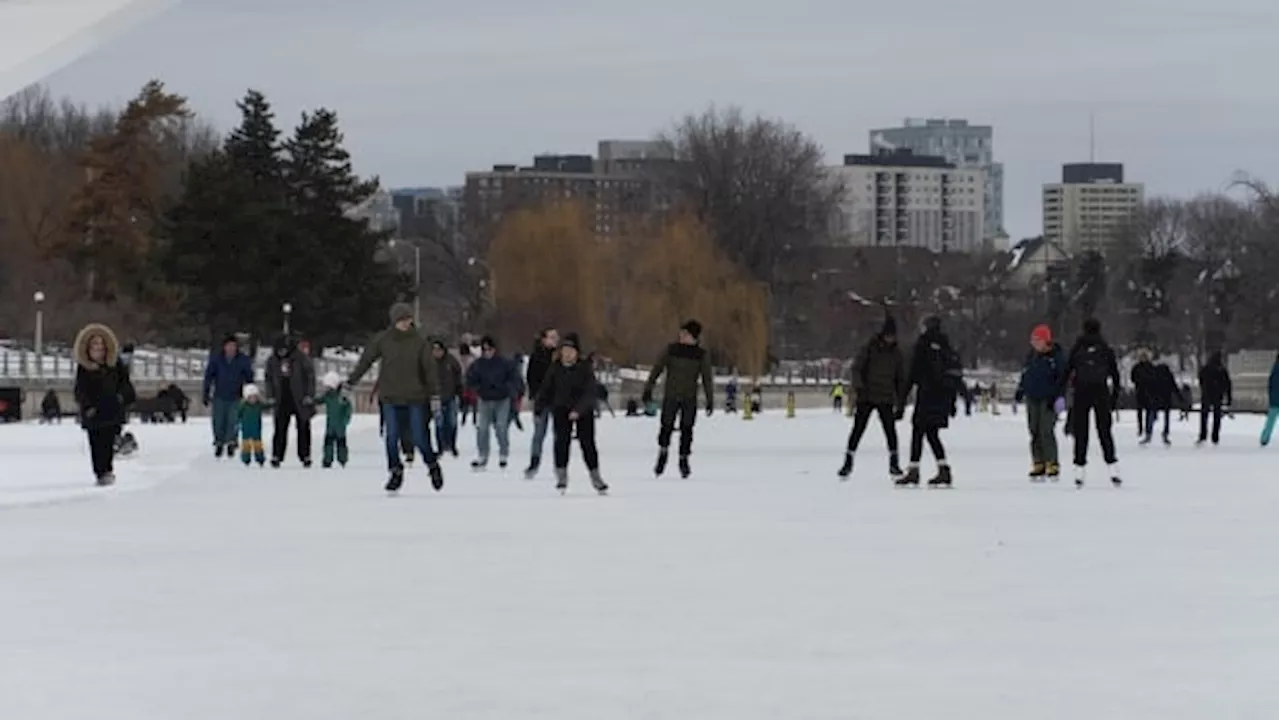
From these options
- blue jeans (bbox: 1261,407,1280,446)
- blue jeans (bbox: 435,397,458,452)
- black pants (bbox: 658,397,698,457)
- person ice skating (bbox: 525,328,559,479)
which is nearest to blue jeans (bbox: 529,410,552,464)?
person ice skating (bbox: 525,328,559,479)

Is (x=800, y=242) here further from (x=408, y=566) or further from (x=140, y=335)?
(x=408, y=566)

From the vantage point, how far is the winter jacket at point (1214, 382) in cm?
2966

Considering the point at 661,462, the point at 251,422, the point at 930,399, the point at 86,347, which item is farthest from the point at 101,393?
the point at 930,399

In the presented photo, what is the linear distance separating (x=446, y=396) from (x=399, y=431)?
6.03 m

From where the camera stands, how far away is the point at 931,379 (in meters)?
19.1

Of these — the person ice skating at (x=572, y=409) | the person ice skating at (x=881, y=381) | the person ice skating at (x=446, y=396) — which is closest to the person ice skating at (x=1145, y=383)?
the person ice skating at (x=446, y=396)

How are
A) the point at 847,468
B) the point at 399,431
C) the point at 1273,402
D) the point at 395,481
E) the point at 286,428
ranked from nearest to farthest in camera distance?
the point at 395,481
the point at 399,431
the point at 847,468
the point at 286,428
the point at 1273,402

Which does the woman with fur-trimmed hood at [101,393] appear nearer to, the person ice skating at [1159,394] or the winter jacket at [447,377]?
the winter jacket at [447,377]

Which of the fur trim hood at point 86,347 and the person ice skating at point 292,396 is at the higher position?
the fur trim hood at point 86,347

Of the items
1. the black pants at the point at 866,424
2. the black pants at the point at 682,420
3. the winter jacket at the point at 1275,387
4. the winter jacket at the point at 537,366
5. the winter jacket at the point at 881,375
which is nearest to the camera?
the black pants at the point at 866,424

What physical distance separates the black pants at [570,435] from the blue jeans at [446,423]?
6251 millimetres

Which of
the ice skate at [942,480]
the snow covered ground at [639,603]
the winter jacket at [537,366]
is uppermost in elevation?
the winter jacket at [537,366]

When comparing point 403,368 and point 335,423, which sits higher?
point 403,368

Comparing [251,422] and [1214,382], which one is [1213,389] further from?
[251,422]
